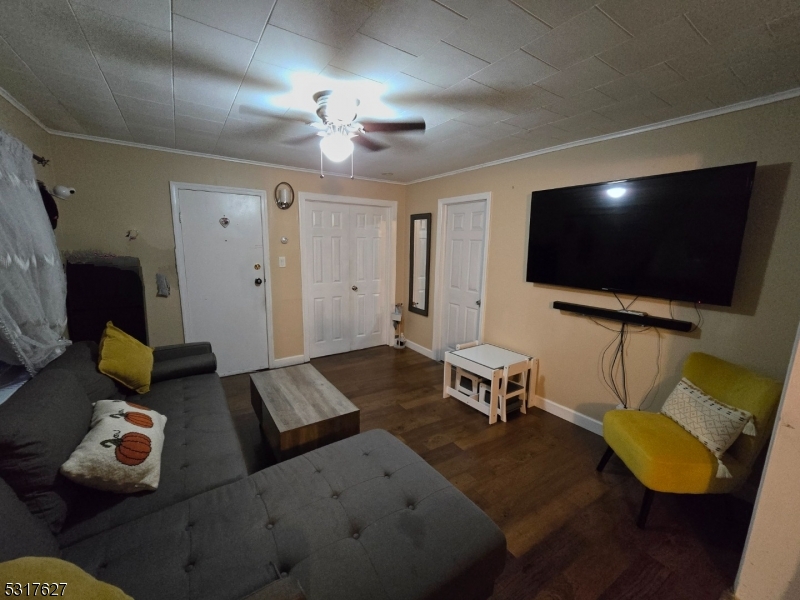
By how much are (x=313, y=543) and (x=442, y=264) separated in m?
3.23

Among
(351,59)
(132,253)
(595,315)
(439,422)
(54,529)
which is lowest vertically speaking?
(439,422)

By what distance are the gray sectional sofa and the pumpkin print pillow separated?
44 millimetres

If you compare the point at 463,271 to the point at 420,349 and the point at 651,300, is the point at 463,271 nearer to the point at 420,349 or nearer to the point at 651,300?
the point at 420,349

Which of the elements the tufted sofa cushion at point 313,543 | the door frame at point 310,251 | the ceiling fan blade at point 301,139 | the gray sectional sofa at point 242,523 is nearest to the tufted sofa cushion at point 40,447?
the gray sectional sofa at point 242,523

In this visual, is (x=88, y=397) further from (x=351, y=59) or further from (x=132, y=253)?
(x=351, y=59)

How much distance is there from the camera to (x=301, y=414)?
1931 millimetres

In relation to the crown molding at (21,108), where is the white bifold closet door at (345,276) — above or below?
below

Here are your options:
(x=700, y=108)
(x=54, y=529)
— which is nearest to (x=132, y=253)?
(x=54, y=529)

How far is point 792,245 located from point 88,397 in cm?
375

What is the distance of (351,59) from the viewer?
1429mm

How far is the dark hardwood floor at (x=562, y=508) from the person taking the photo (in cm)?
142

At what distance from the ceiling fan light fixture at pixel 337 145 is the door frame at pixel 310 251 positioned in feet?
6.57

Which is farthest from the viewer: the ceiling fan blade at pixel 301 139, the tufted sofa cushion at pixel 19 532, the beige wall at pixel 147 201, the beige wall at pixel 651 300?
the beige wall at pixel 147 201

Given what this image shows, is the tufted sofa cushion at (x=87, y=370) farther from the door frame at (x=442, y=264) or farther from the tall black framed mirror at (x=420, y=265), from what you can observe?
the tall black framed mirror at (x=420, y=265)
